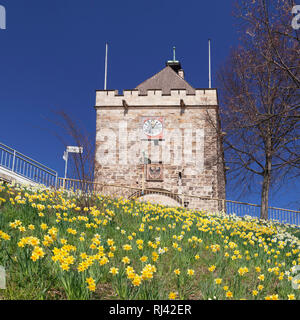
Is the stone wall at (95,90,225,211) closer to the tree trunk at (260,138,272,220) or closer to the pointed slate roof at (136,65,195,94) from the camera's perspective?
the pointed slate roof at (136,65,195,94)

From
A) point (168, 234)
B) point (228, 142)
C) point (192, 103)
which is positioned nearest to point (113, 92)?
point (192, 103)

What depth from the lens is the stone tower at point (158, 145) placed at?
22.3m

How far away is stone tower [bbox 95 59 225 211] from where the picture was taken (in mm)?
22312

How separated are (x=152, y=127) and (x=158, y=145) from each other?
1540mm

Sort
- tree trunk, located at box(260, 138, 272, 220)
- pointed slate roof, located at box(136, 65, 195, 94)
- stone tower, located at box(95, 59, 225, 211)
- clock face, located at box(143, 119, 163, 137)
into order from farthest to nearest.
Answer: pointed slate roof, located at box(136, 65, 195, 94)
clock face, located at box(143, 119, 163, 137)
stone tower, located at box(95, 59, 225, 211)
tree trunk, located at box(260, 138, 272, 220)

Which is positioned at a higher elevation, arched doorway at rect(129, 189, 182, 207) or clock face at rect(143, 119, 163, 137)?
clock face at rect(143, 119, 163, 137)

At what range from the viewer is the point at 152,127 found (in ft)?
78.0

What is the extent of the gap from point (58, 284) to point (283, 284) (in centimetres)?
270

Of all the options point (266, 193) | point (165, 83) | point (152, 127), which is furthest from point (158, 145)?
A: point (266, 193)

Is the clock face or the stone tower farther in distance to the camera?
the clock face

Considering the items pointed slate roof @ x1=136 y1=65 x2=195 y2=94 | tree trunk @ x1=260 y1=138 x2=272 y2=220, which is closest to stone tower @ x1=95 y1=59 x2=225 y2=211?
pointed slate roof @ x1=136 y1=65 x2=195 y2=94

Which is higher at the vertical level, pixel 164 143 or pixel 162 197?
pixel 164 143

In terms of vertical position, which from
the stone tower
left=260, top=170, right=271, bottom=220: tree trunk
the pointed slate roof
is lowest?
left=260, top=170, right=271, bottom=220: tree trunk

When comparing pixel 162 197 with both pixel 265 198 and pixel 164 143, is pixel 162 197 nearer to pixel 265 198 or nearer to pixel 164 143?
pixel 164 143
